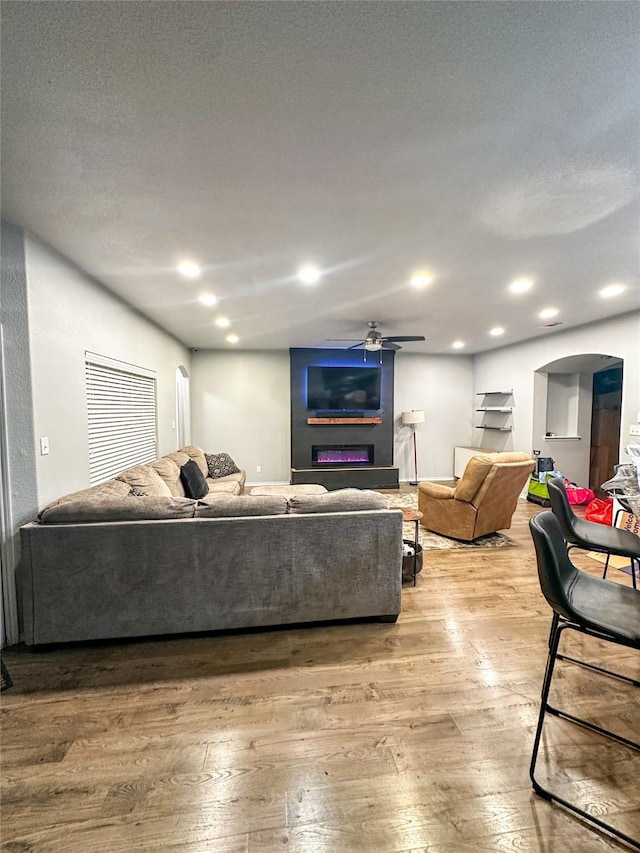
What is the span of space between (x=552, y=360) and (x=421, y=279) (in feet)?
11.6

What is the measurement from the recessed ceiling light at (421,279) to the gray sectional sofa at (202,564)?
1.96 metres

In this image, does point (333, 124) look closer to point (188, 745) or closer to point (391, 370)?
point (188, 745)

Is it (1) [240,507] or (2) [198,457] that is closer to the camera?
(1) [240,507]

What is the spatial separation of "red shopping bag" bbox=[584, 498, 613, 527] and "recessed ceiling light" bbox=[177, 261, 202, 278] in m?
5.44

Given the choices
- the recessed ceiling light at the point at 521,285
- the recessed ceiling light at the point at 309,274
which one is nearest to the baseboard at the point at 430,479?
the recessed ceiling light at the point at 521,285

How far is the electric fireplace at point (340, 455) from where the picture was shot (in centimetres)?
660

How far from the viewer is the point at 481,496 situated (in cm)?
356

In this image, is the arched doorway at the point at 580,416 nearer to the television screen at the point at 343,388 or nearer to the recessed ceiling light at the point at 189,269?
the television screen at the point at 343,388

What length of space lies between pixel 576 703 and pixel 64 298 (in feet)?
13.4

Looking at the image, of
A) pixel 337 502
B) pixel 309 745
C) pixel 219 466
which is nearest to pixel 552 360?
pixel 337 502

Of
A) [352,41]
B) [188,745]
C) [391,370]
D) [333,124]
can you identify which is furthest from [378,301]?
[188,745]

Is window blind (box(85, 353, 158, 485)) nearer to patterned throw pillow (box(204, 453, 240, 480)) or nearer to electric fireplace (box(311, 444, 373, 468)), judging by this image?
patterned throw pillow (box(204, 453, 240, 480))

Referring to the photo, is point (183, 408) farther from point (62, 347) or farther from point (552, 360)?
point (552, 360)

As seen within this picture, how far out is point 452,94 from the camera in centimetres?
125
